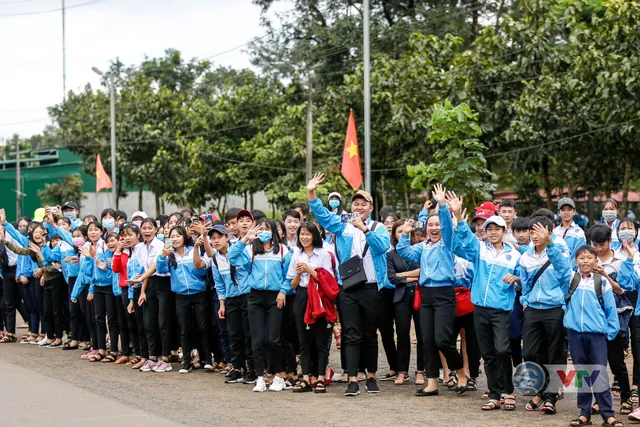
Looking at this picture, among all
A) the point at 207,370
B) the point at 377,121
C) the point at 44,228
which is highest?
the point at 377,121

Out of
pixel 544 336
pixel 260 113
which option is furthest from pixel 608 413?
pixel 260 113

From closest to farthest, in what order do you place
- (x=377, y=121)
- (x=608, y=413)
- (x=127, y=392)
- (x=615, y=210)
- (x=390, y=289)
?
1. (x=608, y=413)
2. (x=127, y=392)
3. (x=390, y=289)
4. (x=615, y=210)
5. (x=377, y=121)

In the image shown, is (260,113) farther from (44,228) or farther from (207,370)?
(207,370)

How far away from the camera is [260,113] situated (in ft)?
108

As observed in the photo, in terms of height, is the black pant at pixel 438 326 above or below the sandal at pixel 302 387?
above

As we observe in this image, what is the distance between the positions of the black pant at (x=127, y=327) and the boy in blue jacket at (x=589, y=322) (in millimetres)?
6447

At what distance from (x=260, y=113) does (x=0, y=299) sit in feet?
59.5

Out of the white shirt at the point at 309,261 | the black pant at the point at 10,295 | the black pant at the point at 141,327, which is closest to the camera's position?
the white shirt at the point at 309,261

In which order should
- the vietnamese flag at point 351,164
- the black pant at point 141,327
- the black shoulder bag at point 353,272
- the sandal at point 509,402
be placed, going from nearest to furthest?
the sandal at point 509,402
the black shoulder bag at point 353,272
the black pant at point 141,327
the vietnamese flag at point 351,164

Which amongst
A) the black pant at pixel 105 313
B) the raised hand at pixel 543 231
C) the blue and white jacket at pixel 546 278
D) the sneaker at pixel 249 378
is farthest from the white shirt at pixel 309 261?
the black pant at pixel 105 313

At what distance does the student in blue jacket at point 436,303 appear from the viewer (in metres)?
9.45

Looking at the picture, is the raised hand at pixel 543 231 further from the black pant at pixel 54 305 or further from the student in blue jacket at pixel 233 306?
the black pant at pixel 54 305

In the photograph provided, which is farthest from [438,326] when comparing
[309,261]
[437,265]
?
[309,261]

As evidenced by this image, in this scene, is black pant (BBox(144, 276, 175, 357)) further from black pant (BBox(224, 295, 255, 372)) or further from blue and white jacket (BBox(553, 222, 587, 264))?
blue and white jacket (BBox(553, 222, 587, 264))
